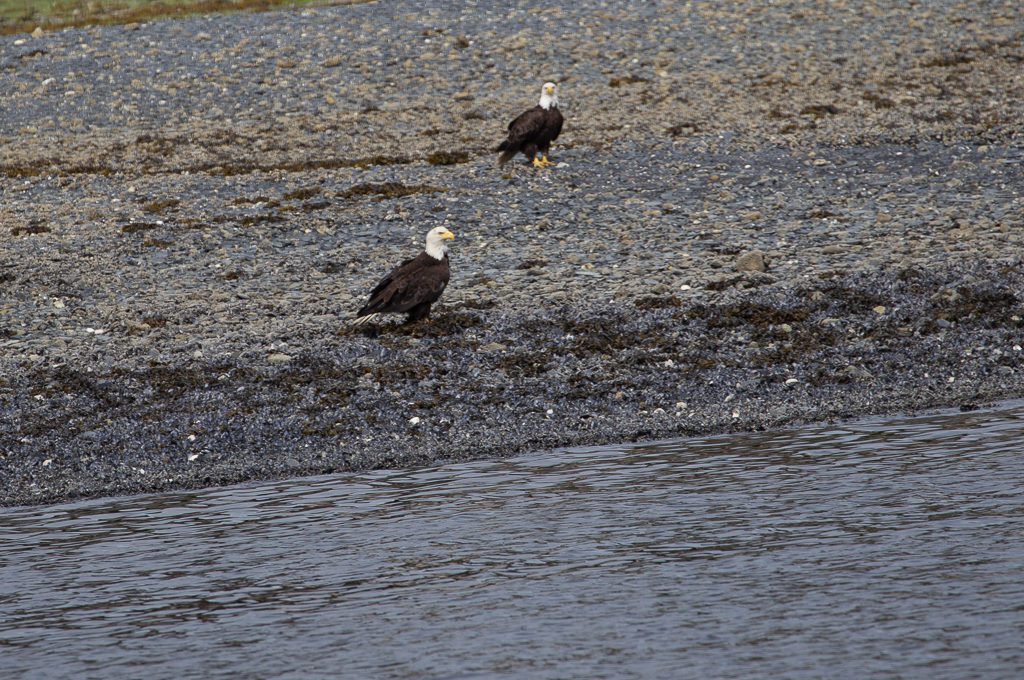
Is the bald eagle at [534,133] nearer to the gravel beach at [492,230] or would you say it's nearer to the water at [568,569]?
the gravel beach at [492,230]

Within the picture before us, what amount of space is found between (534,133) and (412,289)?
8.54 meters

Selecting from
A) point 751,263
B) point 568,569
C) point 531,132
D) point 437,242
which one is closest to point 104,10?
point 531,132

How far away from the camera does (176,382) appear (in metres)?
14.9

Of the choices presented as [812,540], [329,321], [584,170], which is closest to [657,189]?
[584,170]

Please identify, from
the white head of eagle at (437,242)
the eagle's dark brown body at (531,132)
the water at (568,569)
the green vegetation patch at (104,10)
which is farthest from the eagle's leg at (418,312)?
the green vegetation patch at (104,10)

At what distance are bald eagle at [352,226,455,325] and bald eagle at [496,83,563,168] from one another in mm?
Answer: 7558

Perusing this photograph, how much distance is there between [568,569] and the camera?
1033 centimetres

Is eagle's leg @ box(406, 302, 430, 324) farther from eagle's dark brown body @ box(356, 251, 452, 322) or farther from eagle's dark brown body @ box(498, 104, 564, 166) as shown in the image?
eagle's dark brown body @ box(498, 104, 564, 166)

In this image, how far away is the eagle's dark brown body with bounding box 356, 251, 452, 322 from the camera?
15.7 metres

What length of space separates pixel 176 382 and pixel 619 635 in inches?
288

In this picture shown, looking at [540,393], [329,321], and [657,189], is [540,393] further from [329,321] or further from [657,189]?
[657,189]

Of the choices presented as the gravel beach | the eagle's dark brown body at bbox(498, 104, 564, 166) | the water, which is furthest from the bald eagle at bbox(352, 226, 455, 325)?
the eagle's dark brown body at bbox(498, 104, 564, 166)

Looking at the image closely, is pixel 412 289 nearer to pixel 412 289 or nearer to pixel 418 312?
pixel 412 289

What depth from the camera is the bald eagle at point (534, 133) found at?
2366 centimetres
